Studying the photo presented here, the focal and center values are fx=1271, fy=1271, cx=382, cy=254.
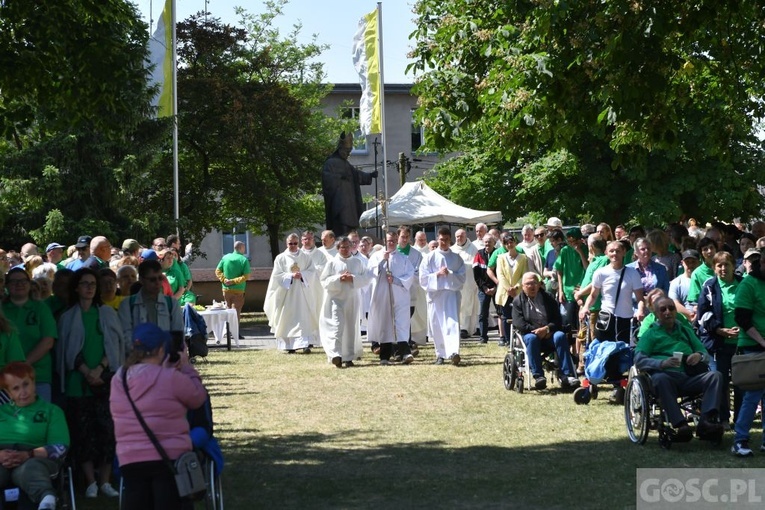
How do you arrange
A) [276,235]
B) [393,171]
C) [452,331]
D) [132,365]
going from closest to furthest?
[132,365] < [452,331] < [276,235] < [393,171]

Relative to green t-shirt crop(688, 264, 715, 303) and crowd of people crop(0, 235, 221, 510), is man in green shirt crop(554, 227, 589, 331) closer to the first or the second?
green t-shirt crop(688, 264, 715, 303)

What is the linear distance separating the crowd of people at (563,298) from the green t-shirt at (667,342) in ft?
0.03

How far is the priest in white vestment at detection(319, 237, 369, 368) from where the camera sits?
19.5 meters

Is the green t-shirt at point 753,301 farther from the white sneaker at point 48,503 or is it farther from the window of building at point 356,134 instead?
the window of building at point 356,134

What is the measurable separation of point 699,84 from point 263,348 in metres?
9.56

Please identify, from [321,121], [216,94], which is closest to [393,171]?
[321,121]

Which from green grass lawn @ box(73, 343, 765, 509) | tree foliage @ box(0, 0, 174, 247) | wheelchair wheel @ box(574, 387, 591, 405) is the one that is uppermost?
tree foliage @ box(0, 0, 174, 247)

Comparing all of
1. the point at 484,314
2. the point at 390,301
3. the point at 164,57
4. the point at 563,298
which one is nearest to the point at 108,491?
the point at 563,298

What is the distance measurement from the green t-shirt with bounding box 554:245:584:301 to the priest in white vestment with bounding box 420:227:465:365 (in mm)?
2093

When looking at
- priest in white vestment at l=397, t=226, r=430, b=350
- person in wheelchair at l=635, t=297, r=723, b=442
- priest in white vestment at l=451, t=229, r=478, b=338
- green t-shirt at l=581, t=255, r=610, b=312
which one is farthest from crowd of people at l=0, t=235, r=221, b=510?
priest in white vestment at l=451, t=229, r=478, b=338

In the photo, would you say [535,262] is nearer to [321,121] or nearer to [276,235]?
[276,235]

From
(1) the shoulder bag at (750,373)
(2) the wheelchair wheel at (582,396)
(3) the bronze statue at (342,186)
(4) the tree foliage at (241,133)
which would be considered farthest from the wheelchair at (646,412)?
(4) the tree foliage at (241,133)

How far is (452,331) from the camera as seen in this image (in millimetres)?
18844

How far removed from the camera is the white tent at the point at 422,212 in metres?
32.1
